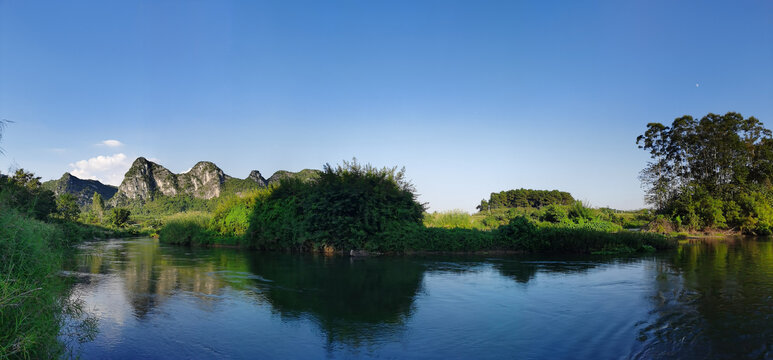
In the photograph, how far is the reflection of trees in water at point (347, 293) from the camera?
7.28 m

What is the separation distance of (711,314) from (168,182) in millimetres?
136721

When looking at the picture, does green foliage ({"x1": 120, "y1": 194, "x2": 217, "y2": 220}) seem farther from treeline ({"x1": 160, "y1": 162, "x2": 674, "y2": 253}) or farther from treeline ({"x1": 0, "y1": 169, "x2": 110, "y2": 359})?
treeline ({"x1": 0, "y1": 169, "x2": 110, "y2": 359})

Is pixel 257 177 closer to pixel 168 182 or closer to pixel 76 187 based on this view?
pixel 168 182

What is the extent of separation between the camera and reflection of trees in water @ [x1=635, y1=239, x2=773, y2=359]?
5.94m

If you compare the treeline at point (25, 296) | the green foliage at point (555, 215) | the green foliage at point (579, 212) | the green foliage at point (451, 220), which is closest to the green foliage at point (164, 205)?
the green foliage at point (451, 220)

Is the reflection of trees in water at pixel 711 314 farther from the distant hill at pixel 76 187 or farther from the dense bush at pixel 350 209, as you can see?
the distant hill at pixel 76 187

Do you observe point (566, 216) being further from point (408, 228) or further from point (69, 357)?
point (69, 357)

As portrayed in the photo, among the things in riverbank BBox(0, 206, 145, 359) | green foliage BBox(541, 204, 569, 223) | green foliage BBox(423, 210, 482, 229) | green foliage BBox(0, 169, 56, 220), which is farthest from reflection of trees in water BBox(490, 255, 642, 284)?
green foliage BBox(0, 169, 56, 220)

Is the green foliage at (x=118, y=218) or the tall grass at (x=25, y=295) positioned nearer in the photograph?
the tall grass at (x=25, y=295)

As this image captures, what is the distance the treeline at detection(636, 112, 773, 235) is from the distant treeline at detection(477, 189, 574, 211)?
3197 centimetres

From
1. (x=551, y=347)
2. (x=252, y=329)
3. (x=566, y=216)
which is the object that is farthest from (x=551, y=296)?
(x=566, y=216)

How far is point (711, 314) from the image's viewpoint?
25.5ft

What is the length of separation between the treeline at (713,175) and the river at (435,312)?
20.1 metres

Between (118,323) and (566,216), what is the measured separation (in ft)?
71.8
